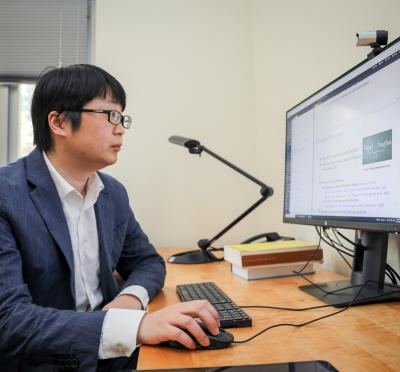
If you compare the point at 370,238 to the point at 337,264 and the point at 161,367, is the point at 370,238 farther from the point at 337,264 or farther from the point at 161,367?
the point at 161,367

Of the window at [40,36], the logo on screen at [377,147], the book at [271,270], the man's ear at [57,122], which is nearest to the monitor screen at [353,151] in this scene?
the logo on screen at [377,147]

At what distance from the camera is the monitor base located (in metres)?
0.78

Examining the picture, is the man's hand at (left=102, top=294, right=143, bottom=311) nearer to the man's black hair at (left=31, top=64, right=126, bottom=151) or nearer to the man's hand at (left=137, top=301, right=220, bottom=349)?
the man's hand at (left=137, top=301, right=220, bottom=349)

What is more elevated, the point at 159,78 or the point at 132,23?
the point at 132,23

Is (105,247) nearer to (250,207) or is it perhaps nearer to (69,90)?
(69,90)

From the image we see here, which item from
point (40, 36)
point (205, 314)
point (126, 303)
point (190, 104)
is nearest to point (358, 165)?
point (205, 314)

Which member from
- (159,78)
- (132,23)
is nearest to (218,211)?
(159,78)

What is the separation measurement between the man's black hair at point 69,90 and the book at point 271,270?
625 millimetres

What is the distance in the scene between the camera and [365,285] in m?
0.86

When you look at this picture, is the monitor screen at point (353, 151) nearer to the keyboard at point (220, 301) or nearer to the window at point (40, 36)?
the keyboard at point (220, 301)

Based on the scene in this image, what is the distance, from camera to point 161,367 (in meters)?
0.51

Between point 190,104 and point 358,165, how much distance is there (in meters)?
1.24

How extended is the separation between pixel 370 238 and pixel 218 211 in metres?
1.09

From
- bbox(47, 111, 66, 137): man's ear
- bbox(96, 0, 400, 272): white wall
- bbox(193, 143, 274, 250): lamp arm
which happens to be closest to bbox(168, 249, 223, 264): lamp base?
bbox(193, 143, 274, 250): lamp arm
